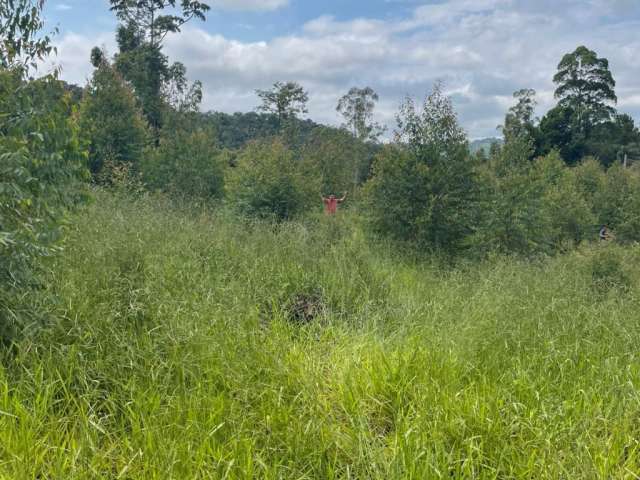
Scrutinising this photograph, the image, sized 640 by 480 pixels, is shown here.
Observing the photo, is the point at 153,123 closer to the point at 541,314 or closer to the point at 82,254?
the point at 82,254

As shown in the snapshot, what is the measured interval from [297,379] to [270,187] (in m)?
7.64

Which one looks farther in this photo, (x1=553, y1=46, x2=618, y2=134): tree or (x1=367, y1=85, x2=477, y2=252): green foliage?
(x1=553, y1=46, x2=618, y2=134): tree

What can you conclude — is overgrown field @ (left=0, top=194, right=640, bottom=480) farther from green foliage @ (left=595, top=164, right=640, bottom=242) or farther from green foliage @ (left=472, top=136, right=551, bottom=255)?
green foliage @ (left=595, top=164, right=640, bottom=242)

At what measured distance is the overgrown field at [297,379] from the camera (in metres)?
2.18

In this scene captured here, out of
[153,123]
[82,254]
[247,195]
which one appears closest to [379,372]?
[82,254]

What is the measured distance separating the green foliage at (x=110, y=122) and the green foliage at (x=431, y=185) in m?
6.96

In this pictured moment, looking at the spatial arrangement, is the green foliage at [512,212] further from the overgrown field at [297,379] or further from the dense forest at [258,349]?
the overgrown field at [297,379]

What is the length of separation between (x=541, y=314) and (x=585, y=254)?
4.48 m

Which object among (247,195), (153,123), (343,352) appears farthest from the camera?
(153,123)

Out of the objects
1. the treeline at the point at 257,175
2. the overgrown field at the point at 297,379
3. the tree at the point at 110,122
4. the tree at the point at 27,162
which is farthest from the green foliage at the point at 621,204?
the tree at the point at 27,162

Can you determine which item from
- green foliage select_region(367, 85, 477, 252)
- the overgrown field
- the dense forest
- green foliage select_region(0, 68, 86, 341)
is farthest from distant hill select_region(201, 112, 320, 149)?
green foliage select_region(0, 68, 86, 341)

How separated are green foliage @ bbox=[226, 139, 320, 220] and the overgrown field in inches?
216

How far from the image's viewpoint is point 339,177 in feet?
64.2

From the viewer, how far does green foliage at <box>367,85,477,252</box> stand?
8.27m
